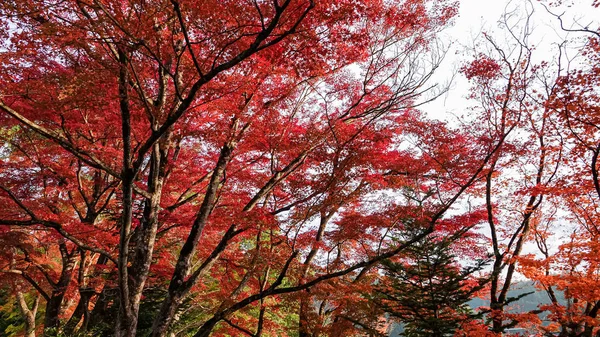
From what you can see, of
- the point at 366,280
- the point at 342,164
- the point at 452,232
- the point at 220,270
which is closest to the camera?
the point at 342,164

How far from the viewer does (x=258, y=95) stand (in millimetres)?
8133

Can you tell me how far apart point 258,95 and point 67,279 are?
8.07 m

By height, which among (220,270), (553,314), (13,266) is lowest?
(553,314)

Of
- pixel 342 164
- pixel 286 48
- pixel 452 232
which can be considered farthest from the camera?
pixel 452 232

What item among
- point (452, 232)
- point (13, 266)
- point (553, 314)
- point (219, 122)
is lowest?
point (553, 314)

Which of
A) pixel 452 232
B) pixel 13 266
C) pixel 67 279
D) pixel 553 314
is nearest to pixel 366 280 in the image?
pixel 452 232

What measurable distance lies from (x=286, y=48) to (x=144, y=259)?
5.04m

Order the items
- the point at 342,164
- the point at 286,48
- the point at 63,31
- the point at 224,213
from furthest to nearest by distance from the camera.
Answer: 1. the point at 224,213
2. the point at 342,164
3. the point at 286,48
4. the point at 63,31

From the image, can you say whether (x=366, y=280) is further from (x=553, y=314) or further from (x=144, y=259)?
(x=144, y=259)

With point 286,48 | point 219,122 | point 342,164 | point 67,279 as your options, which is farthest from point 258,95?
point 67,279

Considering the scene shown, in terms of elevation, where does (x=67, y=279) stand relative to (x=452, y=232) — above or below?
below

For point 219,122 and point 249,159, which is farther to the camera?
point 249,159

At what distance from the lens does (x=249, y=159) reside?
9.91 meters

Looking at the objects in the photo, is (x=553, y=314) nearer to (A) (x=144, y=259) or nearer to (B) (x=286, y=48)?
(B) (x=286, y=48)
